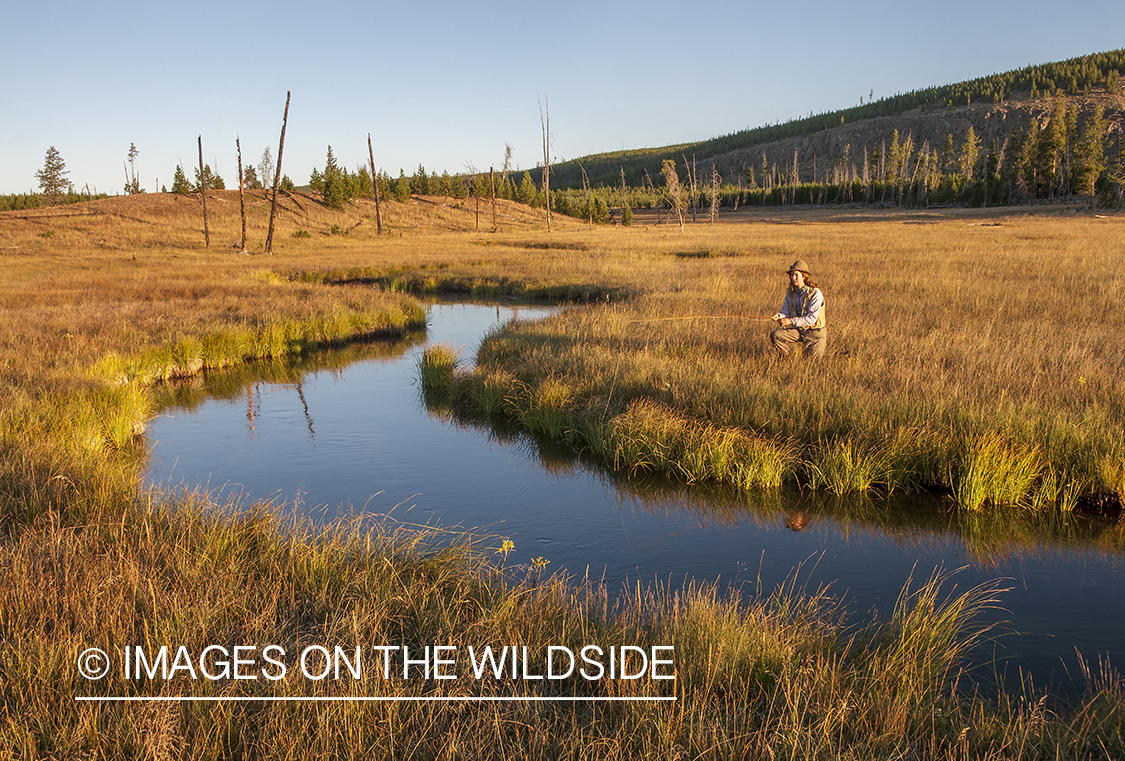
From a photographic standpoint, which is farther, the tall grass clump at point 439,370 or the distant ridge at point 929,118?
the distant ridge at point 929,118

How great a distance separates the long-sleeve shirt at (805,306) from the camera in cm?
959

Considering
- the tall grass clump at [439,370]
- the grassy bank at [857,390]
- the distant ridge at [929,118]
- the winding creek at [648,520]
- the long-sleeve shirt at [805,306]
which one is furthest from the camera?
the distant ridge at [929,118]

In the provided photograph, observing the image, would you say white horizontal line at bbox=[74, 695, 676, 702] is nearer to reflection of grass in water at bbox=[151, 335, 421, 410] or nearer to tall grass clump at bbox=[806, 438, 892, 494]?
tall grass clump at bbox=[806, 438, 892, 494]

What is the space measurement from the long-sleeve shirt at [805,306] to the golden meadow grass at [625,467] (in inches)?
25.6

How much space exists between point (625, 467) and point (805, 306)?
154 inches

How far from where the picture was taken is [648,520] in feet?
21.9

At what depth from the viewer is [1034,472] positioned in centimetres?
646

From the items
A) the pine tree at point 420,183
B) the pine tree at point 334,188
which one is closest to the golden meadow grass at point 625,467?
the pine tree at point 334,188

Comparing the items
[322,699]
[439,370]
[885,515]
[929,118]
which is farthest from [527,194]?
[929,118]

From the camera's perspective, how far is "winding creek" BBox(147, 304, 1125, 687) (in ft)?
16.5

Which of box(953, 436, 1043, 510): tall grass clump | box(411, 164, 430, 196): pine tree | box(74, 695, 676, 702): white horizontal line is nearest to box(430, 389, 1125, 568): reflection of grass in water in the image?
box(953, 436, 1043, 510): tall grass clump

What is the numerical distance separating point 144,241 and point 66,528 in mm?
48900

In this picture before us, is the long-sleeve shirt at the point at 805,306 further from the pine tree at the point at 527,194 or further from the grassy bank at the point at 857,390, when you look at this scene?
the pine tree at the point at 527,194

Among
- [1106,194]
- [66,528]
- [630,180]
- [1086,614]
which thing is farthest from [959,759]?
[630,180]
